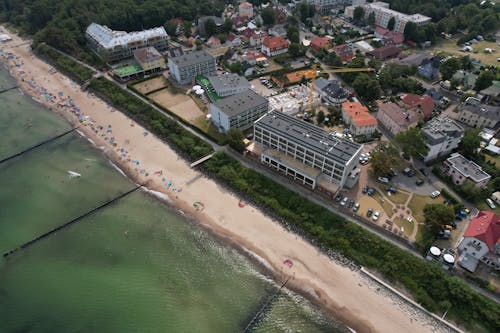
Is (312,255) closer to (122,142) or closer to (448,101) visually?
(122,142)

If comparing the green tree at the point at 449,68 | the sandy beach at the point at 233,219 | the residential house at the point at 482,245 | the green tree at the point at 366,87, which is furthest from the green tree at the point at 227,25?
the residential house at the point at 482,245

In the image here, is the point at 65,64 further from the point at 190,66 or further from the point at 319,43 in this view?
the point at 319,43

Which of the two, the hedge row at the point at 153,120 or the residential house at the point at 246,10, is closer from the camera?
the hedge row at the point at 153,120

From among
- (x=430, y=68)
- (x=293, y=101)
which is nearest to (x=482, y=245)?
(x=293, y=101)

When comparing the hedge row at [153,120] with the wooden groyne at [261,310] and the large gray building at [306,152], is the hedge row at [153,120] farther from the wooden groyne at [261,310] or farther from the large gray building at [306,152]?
the wooden groyne at [261,310]

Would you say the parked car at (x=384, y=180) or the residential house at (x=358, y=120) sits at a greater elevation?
the residential house at (x=358, y=120)

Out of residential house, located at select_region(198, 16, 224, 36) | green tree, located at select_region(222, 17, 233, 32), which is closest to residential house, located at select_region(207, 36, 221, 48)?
residential house, located at select_region(198, 16, 224, 36)
